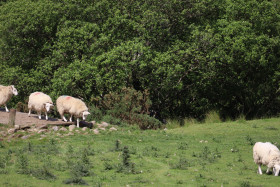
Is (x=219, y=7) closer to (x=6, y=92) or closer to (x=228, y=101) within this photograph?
(x=228, y=101)

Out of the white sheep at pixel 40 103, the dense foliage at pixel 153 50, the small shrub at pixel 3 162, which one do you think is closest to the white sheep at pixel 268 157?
the small shrub at pixel 3 162

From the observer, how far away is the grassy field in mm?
13945

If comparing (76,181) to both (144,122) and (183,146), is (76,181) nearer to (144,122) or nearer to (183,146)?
(183,146)

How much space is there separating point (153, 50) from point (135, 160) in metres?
15.2

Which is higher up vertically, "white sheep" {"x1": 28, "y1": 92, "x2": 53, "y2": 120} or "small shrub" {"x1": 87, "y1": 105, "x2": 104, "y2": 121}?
"white sheep" {"x1": 28, "y1": 92, "x2": 53, "y2": 120}

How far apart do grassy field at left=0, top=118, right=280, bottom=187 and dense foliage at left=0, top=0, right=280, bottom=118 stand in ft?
22.7

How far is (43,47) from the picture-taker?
33.8m

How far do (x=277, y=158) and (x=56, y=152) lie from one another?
8079mm

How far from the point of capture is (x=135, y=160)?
16859 mm

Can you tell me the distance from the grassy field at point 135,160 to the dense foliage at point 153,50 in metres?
6.93

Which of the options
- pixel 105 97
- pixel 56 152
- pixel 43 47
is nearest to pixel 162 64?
pixel 105 97

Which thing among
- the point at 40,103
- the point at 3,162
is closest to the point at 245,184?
the point at 3,162

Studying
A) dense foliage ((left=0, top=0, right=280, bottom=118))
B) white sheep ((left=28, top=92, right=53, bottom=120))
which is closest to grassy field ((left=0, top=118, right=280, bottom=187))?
white sheep ((left=28, top=92, right=53, bottom=120))

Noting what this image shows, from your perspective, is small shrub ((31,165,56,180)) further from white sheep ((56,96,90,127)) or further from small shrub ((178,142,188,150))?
white sheep ((56,96,90,127))
